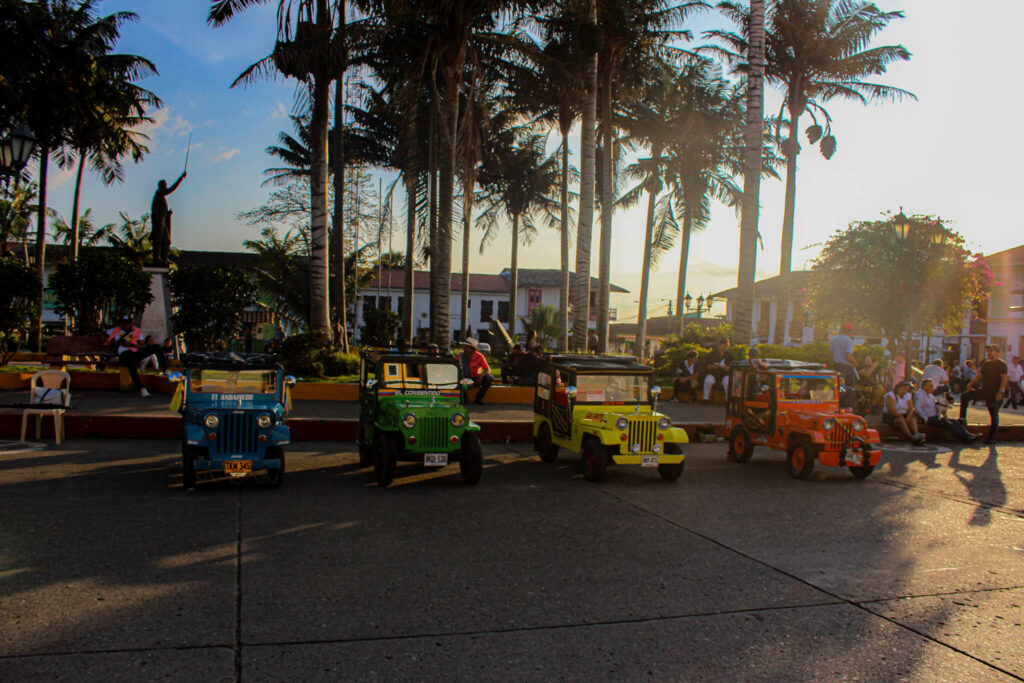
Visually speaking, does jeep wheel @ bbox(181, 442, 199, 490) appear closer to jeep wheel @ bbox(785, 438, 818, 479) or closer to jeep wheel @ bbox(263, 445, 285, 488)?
jeep wheel @ bbox(263, 445, 285, 488)

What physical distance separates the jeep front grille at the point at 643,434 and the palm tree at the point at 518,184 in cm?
3008

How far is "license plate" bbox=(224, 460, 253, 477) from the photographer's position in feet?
27.4

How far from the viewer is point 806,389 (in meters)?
11.2

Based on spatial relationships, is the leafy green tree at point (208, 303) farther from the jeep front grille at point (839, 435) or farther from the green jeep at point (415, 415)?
the jeep front grille at point (839, 435)

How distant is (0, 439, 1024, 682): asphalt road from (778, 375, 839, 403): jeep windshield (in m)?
1.90

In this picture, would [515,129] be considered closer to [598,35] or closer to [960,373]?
[598,35]

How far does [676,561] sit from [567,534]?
3.82 feet

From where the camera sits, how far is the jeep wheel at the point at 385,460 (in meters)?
9.05

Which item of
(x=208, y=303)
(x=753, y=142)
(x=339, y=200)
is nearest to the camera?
(x=208, y=303)

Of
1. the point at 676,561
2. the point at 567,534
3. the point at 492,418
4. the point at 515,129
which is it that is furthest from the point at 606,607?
the point at 515,129

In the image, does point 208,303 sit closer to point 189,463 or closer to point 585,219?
point 585,219

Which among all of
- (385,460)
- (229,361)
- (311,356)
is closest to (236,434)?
(229,361)

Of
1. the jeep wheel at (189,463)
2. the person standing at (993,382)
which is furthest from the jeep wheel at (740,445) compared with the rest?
the jeep wheel at (189,463)

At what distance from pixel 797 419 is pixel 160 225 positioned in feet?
58.8
